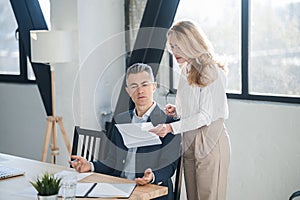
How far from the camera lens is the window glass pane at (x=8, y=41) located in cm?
540

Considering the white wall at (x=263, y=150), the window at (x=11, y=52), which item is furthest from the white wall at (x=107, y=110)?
the window at (x=11, y=52)

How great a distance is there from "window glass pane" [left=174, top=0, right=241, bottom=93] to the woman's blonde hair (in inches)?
35.7

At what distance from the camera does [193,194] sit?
3281 mm

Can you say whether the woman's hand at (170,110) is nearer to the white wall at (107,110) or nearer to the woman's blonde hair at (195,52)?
the woman's blonde hair at (195,52)

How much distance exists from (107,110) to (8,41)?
173 cm

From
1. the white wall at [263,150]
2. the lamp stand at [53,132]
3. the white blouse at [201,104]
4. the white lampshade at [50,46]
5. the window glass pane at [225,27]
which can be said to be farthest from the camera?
the lamp stand at [53,132]

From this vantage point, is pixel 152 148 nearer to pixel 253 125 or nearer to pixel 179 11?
pixel 253 125

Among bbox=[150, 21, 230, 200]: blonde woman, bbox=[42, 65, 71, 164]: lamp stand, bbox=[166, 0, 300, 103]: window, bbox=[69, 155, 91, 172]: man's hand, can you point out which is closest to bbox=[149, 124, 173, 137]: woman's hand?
bbox=[150, 21, 230, 200]: blonde woman

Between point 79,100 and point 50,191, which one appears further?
point 79,100

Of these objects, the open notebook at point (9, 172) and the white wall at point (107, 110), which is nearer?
the open notebook at point (9, 172)

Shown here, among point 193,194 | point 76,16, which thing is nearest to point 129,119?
point 193,194

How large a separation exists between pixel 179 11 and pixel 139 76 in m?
1.70

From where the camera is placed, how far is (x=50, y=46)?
13.6 ft

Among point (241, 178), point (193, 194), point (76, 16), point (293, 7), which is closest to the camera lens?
point (193, 194)
